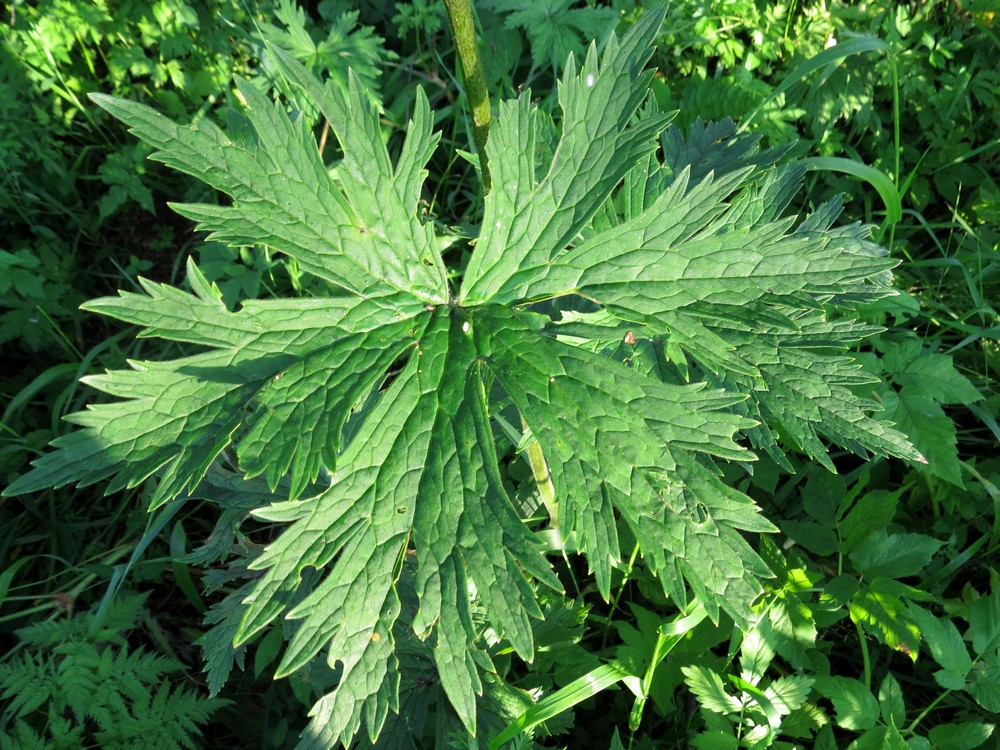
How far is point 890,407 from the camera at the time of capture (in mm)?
2645

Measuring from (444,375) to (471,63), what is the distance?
2.32ft

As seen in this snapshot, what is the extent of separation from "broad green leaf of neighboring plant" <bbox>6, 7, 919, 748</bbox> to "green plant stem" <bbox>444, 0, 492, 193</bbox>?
12 cm

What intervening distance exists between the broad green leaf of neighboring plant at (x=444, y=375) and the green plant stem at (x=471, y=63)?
0.40ft

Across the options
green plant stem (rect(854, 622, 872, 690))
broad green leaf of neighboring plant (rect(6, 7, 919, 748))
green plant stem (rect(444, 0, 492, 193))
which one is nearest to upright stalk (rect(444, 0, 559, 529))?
green plant stem (rect(444, 0, 492, 193))

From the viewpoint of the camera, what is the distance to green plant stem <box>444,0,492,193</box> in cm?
164

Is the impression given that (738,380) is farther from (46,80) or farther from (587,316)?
(46,80)

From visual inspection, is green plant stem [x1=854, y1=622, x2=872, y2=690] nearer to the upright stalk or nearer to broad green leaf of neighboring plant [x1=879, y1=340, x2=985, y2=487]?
broad green leaf of neighboring plant [x1=879, y1=340, x2=985, y2=487]

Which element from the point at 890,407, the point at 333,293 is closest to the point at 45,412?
the point at 333,293

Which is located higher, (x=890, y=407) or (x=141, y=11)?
(x=141, y=11)

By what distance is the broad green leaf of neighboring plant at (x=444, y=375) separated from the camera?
1551 mm

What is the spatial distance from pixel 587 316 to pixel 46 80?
313cm

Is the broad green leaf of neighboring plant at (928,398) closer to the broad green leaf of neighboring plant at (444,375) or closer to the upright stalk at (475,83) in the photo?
the broad green leaf of neighboring plant at (444,375)

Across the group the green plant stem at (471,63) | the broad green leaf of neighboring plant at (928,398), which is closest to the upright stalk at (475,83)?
the green plant stem at (471,63)

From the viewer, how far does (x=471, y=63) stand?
1715 mm
